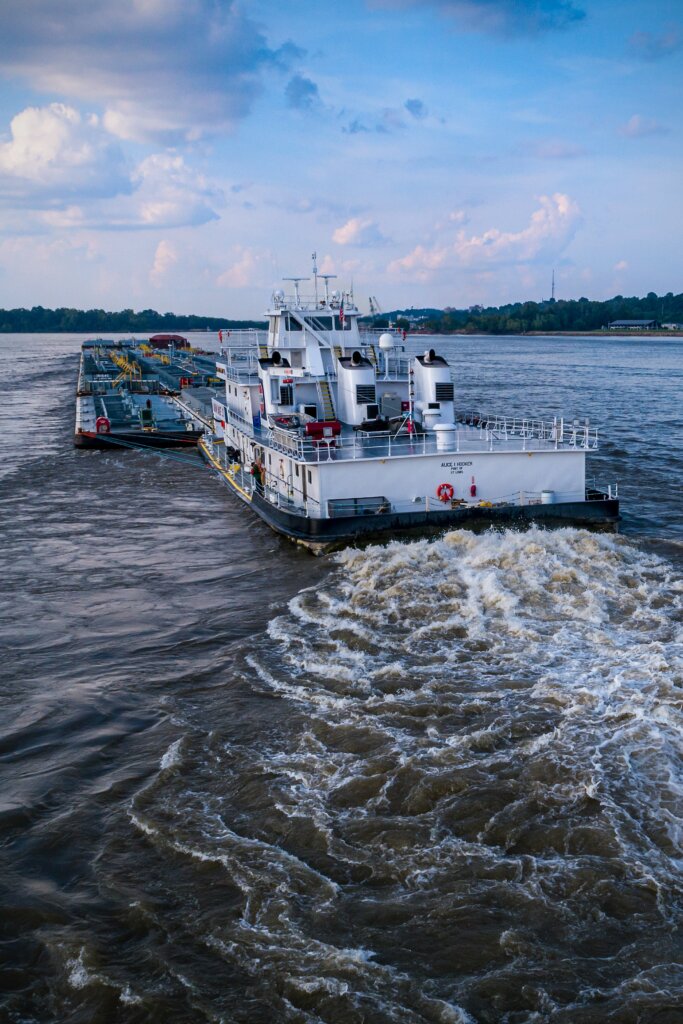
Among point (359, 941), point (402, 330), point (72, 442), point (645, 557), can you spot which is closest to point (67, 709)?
point (359, 941)

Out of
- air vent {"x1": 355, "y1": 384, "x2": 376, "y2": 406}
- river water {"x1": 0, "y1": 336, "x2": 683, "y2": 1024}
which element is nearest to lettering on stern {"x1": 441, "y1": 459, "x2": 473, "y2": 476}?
river water {"x1": 0, "y1": 336, "x2": 683, "y2": 1024}

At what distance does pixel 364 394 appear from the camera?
31688 millimetres

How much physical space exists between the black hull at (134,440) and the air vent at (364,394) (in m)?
21.0

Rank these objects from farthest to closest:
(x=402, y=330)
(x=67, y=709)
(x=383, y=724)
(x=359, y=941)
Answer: (x=402, y=330)
(x=67, y=709)
(x=383, y=724)
(x=359, y=941)

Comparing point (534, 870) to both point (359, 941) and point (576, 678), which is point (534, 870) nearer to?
point (359, 941)

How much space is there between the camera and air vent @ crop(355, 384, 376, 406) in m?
31.6

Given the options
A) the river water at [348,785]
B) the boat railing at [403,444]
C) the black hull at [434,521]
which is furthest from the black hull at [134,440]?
the black hull at [434,521]

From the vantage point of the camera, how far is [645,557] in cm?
2453

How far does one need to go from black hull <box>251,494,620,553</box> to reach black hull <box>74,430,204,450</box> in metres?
25.6

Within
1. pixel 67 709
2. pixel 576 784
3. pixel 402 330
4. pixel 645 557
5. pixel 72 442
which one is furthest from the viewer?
pixel 72 442

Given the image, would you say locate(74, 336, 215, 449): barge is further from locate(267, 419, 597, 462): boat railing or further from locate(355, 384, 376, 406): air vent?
locate(267, 419, 597, 462): boat railing

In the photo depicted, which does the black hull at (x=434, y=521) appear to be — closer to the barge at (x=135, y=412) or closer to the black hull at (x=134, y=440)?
the black hull at (x=134, y=440)

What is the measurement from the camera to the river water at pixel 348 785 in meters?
9.17

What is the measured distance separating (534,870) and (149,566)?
1766cm
